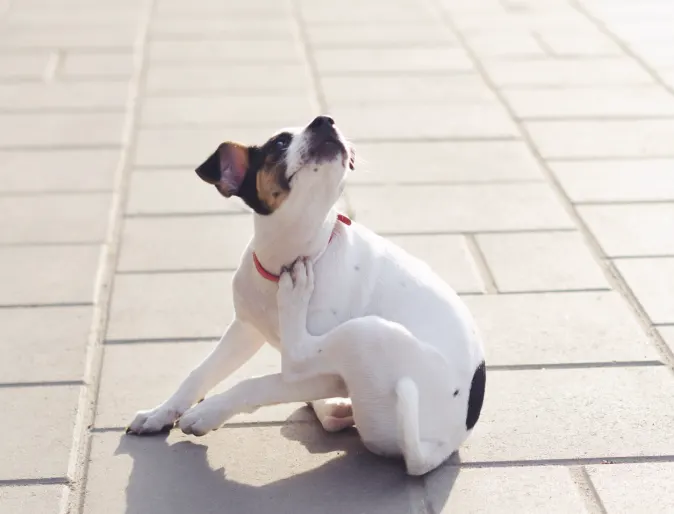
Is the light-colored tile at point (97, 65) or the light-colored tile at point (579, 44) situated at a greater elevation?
the light-colored tile at point (97, 65)

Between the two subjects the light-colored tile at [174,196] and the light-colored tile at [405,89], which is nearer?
the light-colored tile at [174,196]

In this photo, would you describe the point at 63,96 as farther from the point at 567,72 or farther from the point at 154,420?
the point at 154,420

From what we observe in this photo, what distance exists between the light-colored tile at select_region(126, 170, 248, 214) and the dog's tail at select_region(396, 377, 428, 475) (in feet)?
7.26

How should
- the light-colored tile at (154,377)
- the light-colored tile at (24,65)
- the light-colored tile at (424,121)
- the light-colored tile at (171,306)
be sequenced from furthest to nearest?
the light-colored tile at (24,65)
the light-colored tile at (424,121)
the light-colored tile at (171,306)
the light-colored tile at (154,377)

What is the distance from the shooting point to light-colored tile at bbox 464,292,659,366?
388 centimetres

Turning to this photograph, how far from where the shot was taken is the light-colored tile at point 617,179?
17.3 feet

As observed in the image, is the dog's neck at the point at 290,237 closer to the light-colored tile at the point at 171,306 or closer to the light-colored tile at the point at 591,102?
the light-colored tile at the point at 171,306

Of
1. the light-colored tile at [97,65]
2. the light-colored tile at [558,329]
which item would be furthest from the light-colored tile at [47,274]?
the light-colored tile at [97,65]

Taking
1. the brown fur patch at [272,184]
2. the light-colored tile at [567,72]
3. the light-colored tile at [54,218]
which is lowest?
the light-colored tile at [567,72]

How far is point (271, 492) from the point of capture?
3117 millimetres

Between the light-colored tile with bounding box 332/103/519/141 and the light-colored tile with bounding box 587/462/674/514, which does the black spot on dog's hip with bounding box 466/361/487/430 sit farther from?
the light-colored tile with bounding box 332/103/519/141

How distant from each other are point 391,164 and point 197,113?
1.30 metres

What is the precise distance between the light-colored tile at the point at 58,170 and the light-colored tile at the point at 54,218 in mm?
122

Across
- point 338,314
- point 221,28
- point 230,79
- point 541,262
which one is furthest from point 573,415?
point 221,28
